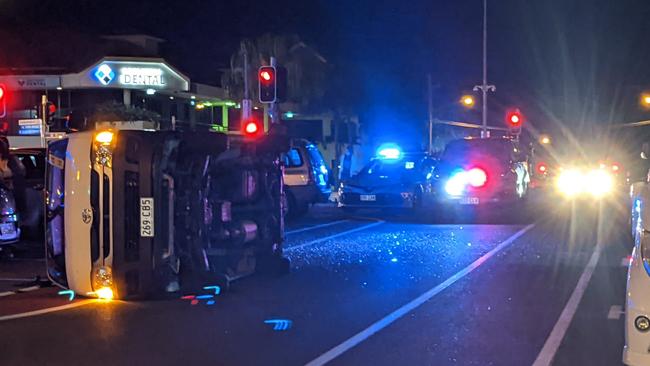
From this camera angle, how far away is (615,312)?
8.09 metres

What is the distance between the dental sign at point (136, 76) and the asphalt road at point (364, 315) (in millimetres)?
20221

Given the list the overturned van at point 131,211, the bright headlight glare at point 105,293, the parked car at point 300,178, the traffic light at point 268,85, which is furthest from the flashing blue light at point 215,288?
the parked car at point 300,178

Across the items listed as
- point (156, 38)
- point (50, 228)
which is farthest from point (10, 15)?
point (50, 228)

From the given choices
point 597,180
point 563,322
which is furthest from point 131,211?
point 597,180

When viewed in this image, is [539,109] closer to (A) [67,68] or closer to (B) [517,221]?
(A) [67,68]

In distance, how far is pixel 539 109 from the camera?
76.9m

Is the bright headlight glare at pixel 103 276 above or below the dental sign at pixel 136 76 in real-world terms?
below

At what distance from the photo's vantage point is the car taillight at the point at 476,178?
17.9 m

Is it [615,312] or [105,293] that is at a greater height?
[105,293]

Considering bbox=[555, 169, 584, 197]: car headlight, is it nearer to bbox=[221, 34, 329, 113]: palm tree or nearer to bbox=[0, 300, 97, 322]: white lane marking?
bbox=[221, 34, 329, 113]: palm tree

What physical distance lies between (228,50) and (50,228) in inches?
1375

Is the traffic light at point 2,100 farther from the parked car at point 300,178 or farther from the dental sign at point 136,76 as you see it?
the dental sign at point 136,76

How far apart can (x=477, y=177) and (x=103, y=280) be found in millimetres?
Answer: 11213

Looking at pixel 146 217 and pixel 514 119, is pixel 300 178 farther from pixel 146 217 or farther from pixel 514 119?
pixel 514 119
